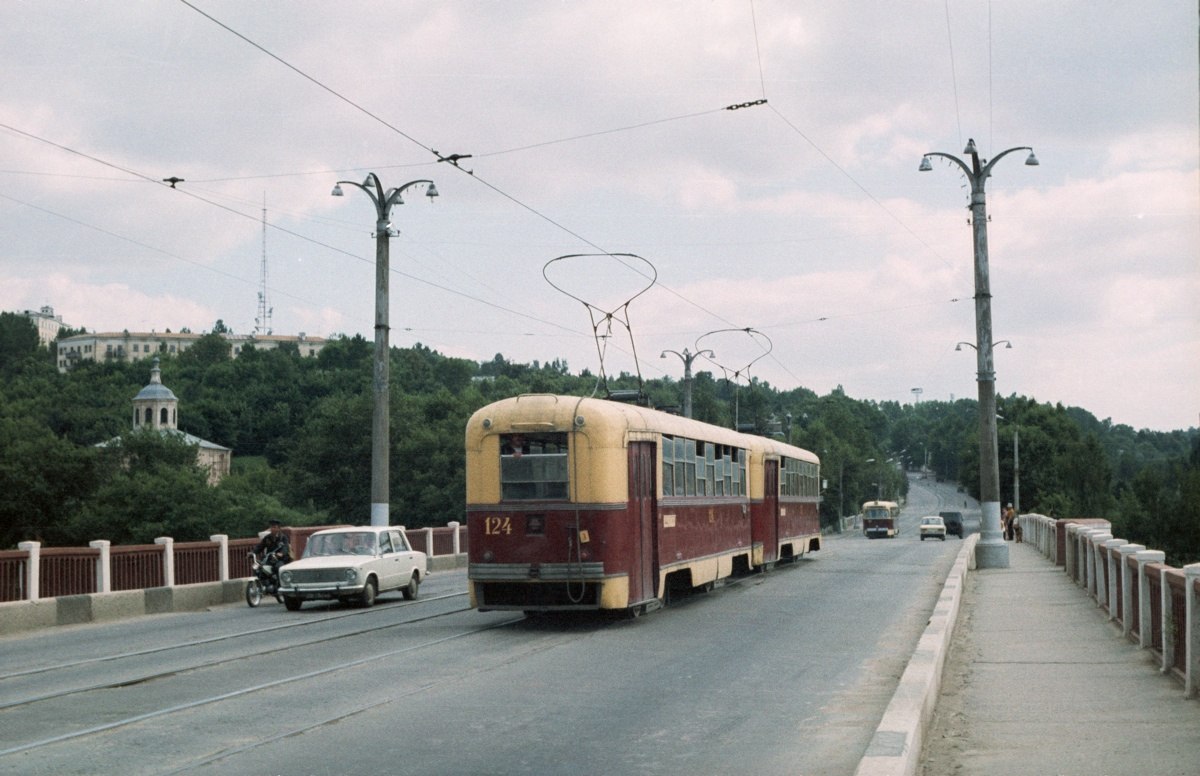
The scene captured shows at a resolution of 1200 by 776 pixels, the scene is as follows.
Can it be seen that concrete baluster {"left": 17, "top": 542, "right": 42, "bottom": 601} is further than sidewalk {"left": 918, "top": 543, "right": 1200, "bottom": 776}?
Yes

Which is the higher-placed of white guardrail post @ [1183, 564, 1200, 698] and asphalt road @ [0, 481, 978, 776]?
white guardrail post @ [1183, 564, 1200, 698]

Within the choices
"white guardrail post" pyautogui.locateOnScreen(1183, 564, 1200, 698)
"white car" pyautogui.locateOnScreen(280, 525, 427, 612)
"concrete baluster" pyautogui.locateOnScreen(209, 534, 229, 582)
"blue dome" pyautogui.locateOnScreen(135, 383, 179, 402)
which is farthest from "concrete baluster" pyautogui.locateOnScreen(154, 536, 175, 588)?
"blue dome" pyautogui.locateOnScreen(135, 383, 179, 402)

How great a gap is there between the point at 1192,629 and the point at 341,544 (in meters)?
16.2

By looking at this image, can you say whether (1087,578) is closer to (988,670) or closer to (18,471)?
(988,670)

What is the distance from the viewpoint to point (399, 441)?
346 feet

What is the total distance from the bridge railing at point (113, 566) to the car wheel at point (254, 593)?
1438 millimetres

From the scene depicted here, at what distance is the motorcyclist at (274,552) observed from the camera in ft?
82.7

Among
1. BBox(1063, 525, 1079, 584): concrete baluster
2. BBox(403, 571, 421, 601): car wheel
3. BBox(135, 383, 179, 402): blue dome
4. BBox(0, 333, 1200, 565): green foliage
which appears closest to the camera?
BBox(403, 571, 421, 601): car wheel

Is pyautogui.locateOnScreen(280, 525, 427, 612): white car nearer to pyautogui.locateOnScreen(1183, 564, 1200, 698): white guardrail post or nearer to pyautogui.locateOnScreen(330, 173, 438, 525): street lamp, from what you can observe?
pyautogui.locateOnScreen(330, 173, 438, 525): street lamp

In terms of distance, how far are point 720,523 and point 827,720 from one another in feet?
46.3

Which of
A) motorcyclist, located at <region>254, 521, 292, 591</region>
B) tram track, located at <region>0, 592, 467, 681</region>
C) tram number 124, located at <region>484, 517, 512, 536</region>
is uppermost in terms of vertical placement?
tram number 124, located at <region>484, 517, 512, 536</region>

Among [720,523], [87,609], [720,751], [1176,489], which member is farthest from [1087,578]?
[1176,489]

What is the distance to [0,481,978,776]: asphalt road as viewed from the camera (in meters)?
8.96

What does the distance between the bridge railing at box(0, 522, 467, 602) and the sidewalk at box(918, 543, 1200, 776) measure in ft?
46.6
